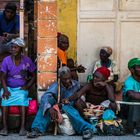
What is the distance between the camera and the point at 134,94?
7.85m

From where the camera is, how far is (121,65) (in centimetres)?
960

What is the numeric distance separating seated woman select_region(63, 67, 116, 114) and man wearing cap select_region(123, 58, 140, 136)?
250 millimetres

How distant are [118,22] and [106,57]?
28.1 inches

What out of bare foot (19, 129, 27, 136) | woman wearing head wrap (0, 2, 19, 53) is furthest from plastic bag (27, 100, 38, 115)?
woman wearing head wrap (0, 2, 19, 53)

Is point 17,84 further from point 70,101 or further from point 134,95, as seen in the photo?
point 134,95

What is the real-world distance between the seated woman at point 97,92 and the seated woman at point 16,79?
67 cm

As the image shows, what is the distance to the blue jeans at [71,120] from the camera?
762cm

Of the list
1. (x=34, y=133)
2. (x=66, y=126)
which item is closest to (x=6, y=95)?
(x=34, y=133)

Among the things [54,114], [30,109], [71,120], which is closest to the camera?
[54,114]

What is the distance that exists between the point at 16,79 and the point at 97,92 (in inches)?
48.9

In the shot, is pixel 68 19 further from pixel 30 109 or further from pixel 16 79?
pixel 30 109

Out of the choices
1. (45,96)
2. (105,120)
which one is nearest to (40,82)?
(45,96)

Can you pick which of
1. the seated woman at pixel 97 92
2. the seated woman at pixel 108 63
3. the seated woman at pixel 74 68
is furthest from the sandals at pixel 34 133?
the seated woman at pixel 108 63

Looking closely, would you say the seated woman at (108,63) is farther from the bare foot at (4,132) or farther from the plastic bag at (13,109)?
the bare foot at (4,132)
